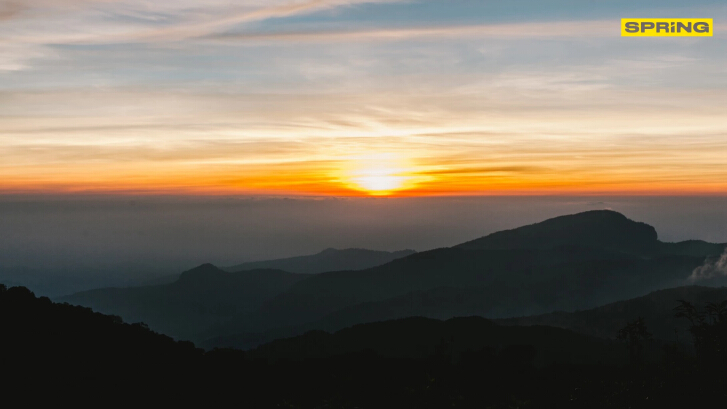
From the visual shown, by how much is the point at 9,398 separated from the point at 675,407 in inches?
3004

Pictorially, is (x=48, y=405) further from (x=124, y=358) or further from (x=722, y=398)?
Result: (x=722, y=398)

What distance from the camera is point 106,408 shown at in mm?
73500

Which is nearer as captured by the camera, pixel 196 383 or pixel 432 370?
pixel 196 383

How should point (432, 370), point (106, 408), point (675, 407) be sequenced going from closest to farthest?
point (675, 407) < point (106, 408) < point (432, 370)

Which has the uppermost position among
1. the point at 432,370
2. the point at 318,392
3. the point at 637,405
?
the point at 637,405

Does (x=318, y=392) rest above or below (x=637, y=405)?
below

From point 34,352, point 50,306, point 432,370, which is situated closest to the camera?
point 34,352

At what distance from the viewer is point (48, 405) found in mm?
70000

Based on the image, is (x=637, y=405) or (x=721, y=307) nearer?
(x=637, y=405)

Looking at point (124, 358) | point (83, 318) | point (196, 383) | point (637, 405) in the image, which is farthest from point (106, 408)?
point (637, 405)

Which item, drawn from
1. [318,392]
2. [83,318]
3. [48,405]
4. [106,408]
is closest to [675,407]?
[318,392]

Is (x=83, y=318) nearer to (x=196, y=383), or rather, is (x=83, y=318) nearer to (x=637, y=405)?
(x=196, y=383)

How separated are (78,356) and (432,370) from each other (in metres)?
79.3

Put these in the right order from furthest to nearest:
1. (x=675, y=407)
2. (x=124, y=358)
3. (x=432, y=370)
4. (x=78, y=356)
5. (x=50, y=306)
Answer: (x=432, y=370)
(x=50, y=306)
(x=124, y=358)
(x=78, y=356)
(x=675, y=407)
